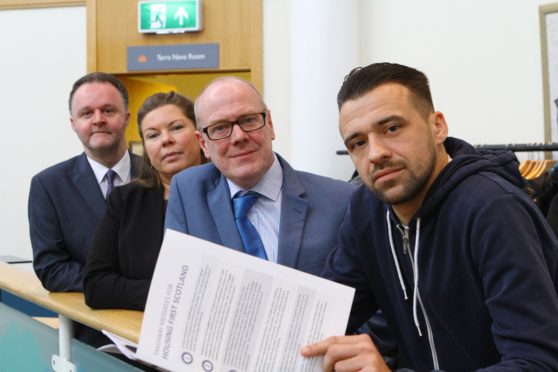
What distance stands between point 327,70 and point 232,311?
3.96m

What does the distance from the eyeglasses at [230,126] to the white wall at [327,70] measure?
3.11 m

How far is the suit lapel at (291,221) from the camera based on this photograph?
1.80 m

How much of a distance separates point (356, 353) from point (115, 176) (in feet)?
5.80

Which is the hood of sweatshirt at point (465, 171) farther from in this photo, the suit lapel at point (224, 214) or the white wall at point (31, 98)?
the white wall at point (31, 98)

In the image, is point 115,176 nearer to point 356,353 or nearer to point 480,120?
point 356,353

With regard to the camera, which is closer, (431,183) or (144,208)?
(431,183)

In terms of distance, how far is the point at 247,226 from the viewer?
6.14ft

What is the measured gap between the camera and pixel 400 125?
133 centimetres

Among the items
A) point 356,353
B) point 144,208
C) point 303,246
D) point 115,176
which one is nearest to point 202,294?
point 356,353

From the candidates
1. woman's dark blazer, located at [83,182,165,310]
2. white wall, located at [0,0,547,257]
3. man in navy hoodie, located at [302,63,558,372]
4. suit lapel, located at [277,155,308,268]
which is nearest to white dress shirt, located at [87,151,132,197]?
woman's dark blazer, located at [83,182,165,310]

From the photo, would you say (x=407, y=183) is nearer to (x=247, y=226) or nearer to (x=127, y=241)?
(x=247, y=226)

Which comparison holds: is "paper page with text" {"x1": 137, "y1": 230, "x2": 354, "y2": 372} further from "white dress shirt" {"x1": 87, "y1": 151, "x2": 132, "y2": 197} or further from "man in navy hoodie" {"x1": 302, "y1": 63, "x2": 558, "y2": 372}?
"white dress shirt" {"x1": 87, "y1": 151, "x2": 132, "y2": 197}

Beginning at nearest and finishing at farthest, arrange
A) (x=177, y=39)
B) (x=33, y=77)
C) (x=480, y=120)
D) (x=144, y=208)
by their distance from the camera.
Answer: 1. (x=144, y=208)
2. (x=480, y=120)
3. (x=177, y=39)
4. (x=33, y=77)

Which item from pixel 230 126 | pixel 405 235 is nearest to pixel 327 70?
pixel 230 126
